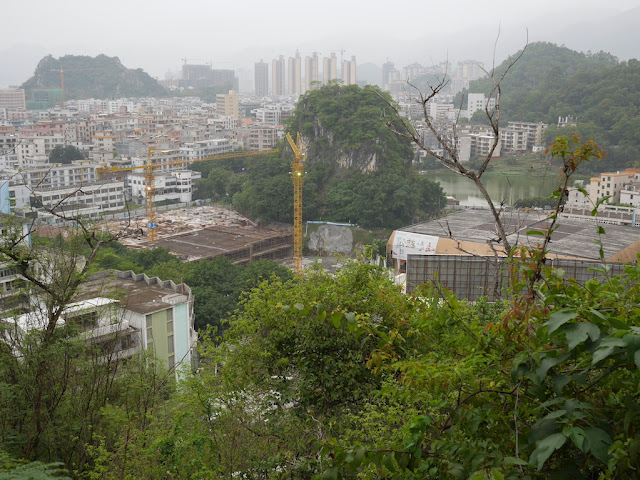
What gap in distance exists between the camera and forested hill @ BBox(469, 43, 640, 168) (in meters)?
20.8

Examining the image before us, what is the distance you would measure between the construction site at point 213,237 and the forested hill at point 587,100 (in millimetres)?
9869

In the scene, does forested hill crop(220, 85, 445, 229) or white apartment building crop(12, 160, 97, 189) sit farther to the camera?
white apartment building crop(12, 160, 97, 189)

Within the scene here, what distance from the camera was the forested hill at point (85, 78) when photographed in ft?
140

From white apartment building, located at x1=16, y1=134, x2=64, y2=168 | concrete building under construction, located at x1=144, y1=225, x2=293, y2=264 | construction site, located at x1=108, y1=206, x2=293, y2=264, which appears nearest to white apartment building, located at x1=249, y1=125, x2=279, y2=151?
white apartment building, located at x1=16, y1=134, x2=64, y2=168

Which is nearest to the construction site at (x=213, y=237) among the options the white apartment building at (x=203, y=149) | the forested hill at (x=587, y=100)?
the white apartment building at (x=203, y=149)

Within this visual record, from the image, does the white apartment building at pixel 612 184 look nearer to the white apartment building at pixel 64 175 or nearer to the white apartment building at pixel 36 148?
the white apartment building at pixel 64 175

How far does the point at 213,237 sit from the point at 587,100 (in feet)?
57.9

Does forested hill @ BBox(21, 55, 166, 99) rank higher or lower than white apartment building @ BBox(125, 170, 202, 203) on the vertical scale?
higher

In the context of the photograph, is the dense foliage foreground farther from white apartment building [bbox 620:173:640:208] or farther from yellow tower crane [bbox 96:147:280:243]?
white apartment building [bbox 620:173:640:208]

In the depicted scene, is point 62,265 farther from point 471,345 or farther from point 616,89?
point 616,89

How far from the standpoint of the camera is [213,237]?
13367 mm

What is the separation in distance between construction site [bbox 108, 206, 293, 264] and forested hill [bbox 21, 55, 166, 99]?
30.7 metres

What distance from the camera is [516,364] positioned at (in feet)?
2.80

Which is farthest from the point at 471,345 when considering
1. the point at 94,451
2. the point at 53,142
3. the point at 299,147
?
the point at 53,142
